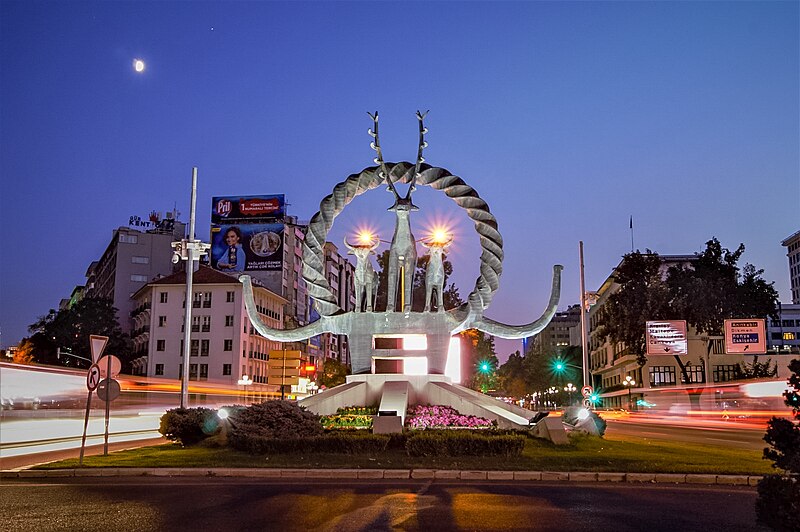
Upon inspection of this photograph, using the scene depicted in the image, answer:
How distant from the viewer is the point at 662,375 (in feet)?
258

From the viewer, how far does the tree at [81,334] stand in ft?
267

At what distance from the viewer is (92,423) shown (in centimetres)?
3059

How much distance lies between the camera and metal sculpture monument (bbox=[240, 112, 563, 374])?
3116 cm

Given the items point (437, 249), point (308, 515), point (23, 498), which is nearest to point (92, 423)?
point (437, 249)

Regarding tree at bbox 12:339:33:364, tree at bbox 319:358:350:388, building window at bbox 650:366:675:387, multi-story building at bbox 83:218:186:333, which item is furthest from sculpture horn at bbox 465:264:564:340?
multi-story building at bbox 83:218:186:333

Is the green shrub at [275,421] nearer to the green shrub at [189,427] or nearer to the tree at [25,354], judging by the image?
the green shrub at [189,427]

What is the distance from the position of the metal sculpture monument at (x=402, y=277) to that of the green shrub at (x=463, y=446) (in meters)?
12.9

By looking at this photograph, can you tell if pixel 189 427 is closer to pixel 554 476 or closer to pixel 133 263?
pixel 554 476

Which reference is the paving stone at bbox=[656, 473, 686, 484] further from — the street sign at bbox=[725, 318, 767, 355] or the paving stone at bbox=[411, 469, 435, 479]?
A: the street sign at bbox=[725, 318, 767, 355]

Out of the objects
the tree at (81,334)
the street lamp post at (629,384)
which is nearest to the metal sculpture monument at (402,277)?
the street lamp post at (629,384)

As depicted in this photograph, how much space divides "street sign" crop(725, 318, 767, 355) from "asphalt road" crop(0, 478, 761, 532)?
27.2 metres

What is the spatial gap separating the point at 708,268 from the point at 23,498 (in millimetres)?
53083

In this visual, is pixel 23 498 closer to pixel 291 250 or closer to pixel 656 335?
pixel 656 335

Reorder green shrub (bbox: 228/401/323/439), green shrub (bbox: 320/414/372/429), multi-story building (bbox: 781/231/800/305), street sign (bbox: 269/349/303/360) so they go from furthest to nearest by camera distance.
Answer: multi-story building (bbox: 781/231/800/305) → street sign (bbox: 269/349/303/360) → green shrub (bbox: 320/414/372/429) → green shrub (bbox: 228/401/323/439)
